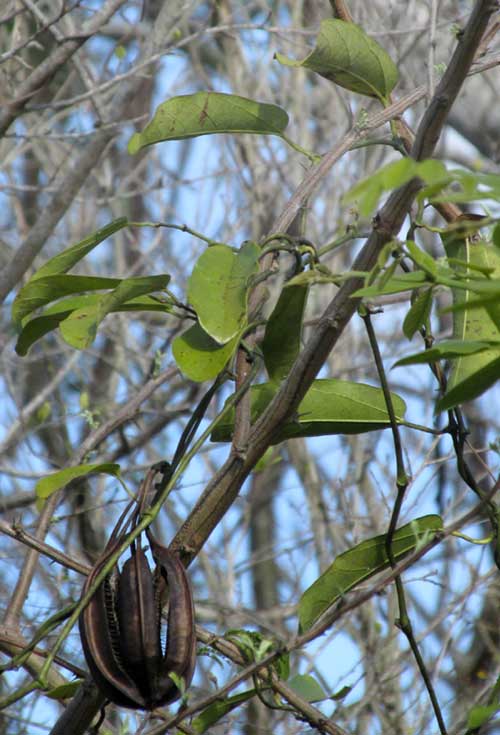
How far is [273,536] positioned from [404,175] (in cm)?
456

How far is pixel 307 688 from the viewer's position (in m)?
1.08

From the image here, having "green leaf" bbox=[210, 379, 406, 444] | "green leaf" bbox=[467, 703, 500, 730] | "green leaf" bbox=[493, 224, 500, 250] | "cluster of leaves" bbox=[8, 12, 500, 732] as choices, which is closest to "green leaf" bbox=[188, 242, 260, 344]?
"cluster of leaves" bbox=[8, 12, 500, 732]

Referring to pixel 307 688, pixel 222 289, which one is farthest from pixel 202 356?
pixel 307 688

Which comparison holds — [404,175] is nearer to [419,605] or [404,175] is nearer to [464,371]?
[464,371]

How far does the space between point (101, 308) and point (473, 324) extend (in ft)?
0.98

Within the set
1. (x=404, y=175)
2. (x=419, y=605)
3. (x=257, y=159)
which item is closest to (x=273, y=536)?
(x=419, y=605)

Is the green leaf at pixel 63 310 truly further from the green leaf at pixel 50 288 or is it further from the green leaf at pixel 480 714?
the green leaf at pixel 480 714

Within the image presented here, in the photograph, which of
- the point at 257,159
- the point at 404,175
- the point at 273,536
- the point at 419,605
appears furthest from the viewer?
the point at 273,536

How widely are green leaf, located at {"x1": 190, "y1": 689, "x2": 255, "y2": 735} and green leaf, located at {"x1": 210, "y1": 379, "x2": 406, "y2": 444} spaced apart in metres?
0.23

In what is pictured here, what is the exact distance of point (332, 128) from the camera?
134 inches

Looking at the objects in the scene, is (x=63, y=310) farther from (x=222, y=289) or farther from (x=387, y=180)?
(x=387, y=180)

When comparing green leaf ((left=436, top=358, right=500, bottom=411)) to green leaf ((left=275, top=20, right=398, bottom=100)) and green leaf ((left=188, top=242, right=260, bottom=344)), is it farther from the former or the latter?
green leaf ((left=275, top=20, right=398, bottom=100))

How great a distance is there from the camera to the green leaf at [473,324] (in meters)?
0.69

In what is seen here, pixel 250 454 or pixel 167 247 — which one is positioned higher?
pixel 167 247
